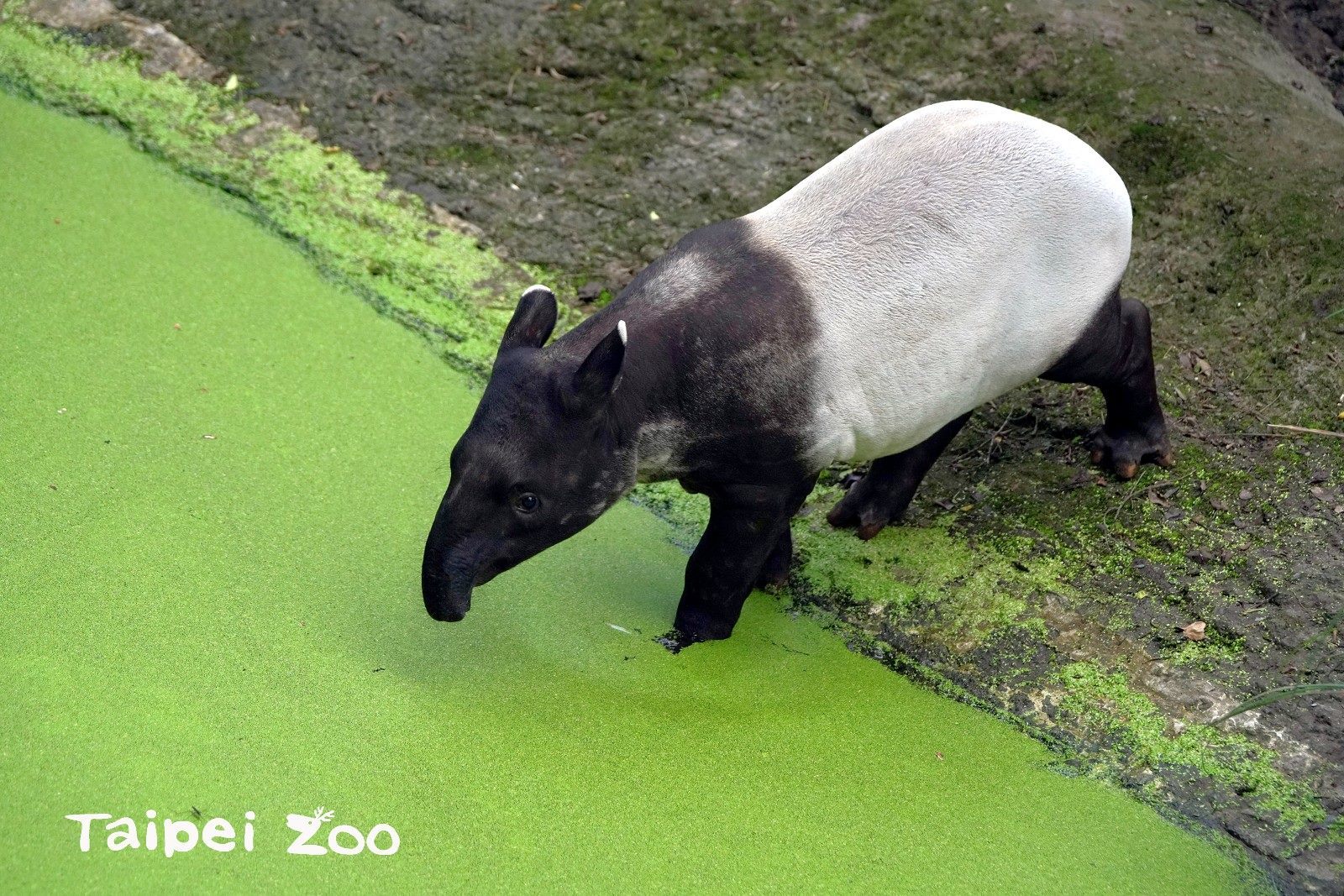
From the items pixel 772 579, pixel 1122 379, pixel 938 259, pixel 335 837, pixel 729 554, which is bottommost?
pixel 772 579

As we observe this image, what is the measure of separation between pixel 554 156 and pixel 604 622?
7.40ft

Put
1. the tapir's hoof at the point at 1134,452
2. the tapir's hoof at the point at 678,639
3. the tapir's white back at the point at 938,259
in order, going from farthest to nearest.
A: 1. the tapir's hoof at the point at 1134,452
2. the tapir's hoof at the point at 678,639
3. the tapir's white back at the point at 938,259

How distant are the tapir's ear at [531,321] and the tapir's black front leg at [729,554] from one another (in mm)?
586

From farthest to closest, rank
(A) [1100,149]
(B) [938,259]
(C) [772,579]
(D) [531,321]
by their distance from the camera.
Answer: (A) [1100,149] → (C) [772,579] → (B) [938,259] → (D) [531,321]

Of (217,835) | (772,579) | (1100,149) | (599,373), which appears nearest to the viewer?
(217,835)

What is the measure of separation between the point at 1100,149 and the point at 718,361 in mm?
2389

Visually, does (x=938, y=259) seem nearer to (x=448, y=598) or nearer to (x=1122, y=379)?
(x=1122, y=379)

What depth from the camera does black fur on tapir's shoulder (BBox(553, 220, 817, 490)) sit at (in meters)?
3.06

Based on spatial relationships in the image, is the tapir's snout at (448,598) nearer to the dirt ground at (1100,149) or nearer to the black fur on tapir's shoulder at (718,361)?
the black fur on tapir's shoulder at (718,361)

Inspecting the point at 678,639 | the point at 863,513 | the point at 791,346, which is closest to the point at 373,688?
the point at 678,639

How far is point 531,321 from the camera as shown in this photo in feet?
10.1

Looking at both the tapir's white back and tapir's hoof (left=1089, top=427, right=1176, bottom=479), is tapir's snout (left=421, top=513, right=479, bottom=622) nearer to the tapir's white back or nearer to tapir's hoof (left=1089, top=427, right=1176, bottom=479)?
the tapir's white back

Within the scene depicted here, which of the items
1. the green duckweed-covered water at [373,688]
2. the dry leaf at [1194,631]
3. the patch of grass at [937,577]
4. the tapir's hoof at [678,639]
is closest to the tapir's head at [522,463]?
the green duckweed-covered water at [373,688]

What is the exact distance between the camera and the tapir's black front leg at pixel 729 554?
3246mm
